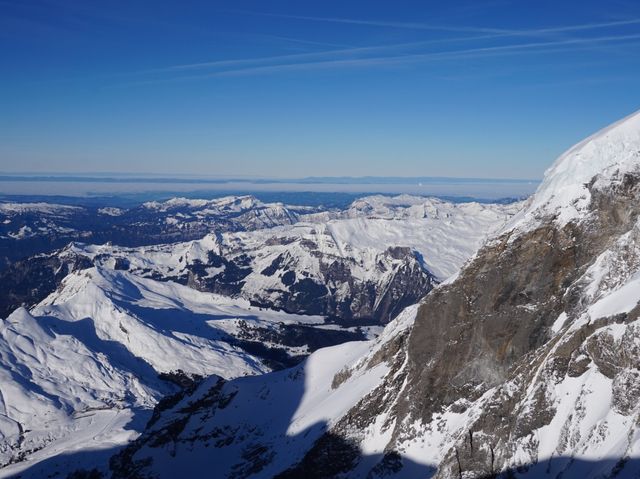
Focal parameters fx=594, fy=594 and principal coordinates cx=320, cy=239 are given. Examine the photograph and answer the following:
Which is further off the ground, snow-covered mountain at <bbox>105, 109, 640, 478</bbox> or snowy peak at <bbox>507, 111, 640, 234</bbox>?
snowy peak at <bbox>507, 111, 640, 234</bbox>

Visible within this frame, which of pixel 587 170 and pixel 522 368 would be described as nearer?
pixel 522 368

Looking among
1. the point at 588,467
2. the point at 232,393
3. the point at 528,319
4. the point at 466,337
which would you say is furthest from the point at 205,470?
the point at 588,467

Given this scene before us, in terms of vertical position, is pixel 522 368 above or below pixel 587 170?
below

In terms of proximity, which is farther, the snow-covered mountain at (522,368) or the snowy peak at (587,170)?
the snowy peak at (587,170)

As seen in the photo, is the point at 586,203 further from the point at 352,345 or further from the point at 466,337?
the point at 352,345

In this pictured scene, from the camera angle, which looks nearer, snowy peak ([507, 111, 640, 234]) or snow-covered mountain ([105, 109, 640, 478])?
snow-covered mountain ([105, 109, 640, 478])
